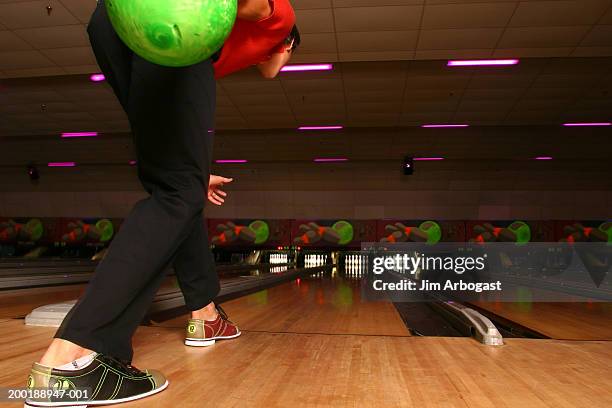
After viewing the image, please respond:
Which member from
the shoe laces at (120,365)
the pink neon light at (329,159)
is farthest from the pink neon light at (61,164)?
the shoe laces at (120,365)

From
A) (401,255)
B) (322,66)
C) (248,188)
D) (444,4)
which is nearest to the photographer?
(444,4)

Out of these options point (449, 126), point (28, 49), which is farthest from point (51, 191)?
point (449, 126)

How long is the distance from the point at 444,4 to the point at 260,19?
3840mm

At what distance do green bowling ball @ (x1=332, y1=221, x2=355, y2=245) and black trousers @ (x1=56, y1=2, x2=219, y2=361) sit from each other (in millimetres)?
10366

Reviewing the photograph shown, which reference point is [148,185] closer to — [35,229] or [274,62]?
[274,62]

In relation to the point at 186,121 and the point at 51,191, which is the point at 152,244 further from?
the point at 51,191

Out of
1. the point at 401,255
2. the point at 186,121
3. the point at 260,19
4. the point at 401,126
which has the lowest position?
the point at 401,255

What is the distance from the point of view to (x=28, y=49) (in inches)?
207

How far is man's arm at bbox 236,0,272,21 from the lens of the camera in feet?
2.71

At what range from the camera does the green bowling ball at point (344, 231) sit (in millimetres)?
11234

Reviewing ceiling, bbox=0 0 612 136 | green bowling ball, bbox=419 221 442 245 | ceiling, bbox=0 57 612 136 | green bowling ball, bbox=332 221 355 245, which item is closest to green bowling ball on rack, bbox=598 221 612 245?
green bowling ball, bbox=419 221 442 245

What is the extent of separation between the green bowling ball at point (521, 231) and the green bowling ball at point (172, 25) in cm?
1143

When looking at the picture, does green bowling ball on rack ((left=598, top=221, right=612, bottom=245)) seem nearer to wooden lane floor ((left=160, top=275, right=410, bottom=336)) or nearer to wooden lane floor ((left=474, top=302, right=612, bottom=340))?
wooden lane floor ((left=474, top=302, right=612, bottom=340))

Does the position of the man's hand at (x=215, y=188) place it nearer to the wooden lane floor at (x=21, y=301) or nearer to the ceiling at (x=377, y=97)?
the wooden lane floor at (x=21, y=301)
